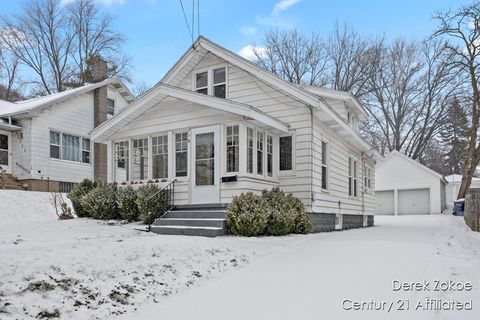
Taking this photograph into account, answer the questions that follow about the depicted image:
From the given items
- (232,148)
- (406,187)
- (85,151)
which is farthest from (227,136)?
(406,187)

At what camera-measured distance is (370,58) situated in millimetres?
32312

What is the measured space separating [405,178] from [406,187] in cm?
70

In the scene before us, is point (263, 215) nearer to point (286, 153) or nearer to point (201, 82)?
point (286, 153)

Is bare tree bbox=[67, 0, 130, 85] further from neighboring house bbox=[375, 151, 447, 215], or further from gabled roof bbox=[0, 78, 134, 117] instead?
neighboring house bbox=[375, 151, 447, 215]

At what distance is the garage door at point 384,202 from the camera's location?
1214 inches

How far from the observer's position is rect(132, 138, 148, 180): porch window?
12430 mm

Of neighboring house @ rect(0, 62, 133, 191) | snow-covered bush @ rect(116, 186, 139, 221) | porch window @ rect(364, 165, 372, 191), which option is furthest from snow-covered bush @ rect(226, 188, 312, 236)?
neighboring house @ rect(0, 62, 133, 191)

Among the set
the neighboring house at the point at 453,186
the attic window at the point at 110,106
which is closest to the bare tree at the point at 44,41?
the attic window at the point at 110,106

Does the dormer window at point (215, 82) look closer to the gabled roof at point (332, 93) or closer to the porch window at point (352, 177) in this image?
the gabled roof at point (332, 93)

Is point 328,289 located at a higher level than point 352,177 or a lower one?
lower

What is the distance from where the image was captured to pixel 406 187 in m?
30.2

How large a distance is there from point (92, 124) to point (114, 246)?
59.6 feet

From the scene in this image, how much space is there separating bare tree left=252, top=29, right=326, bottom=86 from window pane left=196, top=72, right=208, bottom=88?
19.7m

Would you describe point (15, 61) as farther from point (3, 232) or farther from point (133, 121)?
point (3, 232)
